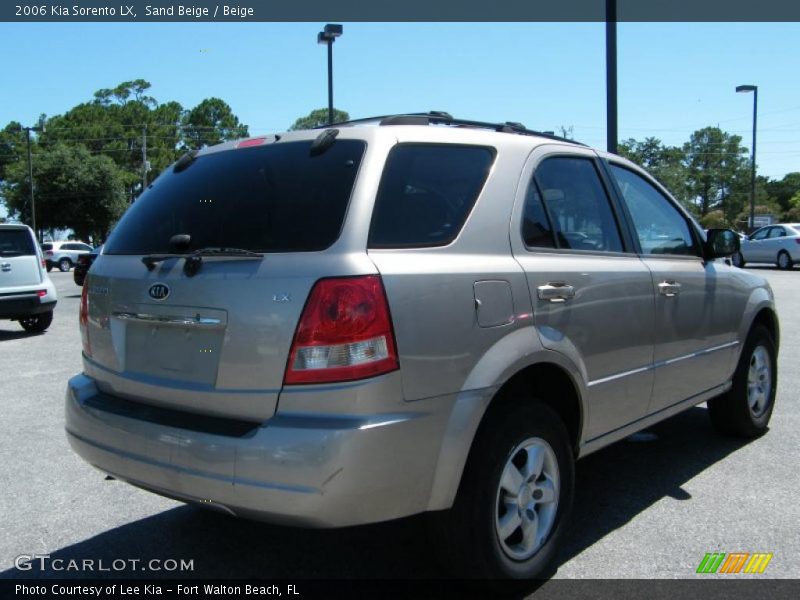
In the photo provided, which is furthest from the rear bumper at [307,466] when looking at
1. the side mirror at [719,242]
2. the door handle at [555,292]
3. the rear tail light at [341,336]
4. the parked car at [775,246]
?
the parked car at [775,246]

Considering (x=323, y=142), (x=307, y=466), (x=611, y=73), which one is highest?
(x=611, y=73)

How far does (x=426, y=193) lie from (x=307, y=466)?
3.66 feet

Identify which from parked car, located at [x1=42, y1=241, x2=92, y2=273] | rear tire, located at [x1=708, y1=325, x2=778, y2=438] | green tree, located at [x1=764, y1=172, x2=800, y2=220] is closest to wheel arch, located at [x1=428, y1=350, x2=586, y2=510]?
rear tire, located at [x1=708, y1=325, x2=778, y2=438]

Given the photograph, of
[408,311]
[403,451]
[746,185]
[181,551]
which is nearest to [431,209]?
[408,311]

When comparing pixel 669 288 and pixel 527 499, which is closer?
pixel 527 499

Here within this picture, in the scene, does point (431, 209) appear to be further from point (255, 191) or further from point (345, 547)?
point (345, 547)

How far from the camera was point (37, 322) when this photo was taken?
11.6 m

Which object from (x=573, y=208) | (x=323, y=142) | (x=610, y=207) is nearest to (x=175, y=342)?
(x=323, y=142)

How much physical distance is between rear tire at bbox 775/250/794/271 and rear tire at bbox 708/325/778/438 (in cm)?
2258

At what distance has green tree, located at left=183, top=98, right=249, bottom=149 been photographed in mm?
84000

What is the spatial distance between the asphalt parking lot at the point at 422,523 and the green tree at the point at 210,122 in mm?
83781

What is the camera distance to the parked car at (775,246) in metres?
24.8

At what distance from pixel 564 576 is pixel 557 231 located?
1.50m

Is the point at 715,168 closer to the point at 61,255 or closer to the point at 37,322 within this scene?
the point at 61,255
